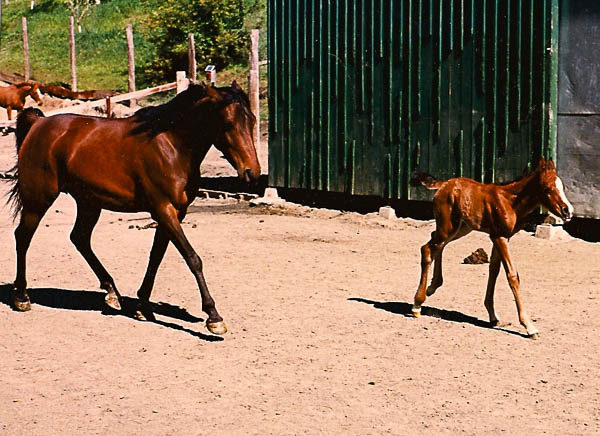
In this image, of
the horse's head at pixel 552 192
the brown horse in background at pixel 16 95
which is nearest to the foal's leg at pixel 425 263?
the horse's head at pixel 552 192

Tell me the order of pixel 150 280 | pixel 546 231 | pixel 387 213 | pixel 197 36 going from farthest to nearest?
pixel 197 36 < pixel 387 213 < pixel 546 231 < pixel 150 280

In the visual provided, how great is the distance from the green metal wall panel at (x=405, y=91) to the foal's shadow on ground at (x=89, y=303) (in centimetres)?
525

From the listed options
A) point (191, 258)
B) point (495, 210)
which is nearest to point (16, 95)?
point (191, 258)

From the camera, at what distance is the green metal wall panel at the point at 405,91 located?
12.2 m

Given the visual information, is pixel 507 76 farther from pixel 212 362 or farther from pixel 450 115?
pixel 212 362

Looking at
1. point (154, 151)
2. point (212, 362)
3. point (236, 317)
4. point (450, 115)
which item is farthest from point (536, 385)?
point (450, 115)

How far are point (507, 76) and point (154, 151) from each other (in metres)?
5.73

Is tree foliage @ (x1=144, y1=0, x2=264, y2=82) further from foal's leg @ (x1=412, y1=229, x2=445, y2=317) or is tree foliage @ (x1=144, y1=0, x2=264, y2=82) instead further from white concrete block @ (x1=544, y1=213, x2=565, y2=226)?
foal's leg @ (x1=412, y1=229, x2=445, y2=317)

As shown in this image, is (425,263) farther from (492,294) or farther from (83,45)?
(83,45)

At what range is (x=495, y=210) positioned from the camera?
7.93 m

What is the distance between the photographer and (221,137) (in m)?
7.90

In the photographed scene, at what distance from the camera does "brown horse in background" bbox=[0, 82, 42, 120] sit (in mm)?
28047

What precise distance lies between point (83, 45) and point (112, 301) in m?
34.9

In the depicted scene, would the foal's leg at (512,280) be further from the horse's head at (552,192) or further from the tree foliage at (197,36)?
the tree foliage at (197,36)
